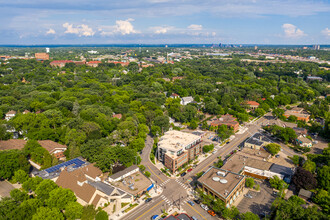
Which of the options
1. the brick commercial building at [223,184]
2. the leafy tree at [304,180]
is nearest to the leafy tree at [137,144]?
the brick commercial building at [223,184]

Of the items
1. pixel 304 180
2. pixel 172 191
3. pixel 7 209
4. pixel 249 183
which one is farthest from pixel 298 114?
pixel 7 209

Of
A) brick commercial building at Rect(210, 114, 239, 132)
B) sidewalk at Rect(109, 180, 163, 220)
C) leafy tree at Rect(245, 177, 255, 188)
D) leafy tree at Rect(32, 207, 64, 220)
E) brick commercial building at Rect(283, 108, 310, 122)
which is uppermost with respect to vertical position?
brick commercial building at Rect(283, 108, 310, 122)

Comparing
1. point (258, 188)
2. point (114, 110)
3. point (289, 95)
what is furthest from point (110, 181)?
point (289, 95)

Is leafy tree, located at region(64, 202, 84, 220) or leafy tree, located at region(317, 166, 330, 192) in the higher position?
leafy tree, located at region(317, 166, 330, 192)

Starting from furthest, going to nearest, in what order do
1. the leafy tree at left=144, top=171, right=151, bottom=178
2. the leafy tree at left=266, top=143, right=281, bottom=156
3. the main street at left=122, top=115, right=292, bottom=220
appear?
the leafy tree at left=266, top=143, right=281, bottom=156 → the leafy tree at left=144, top=171, right=151, bottom=178 → the main street at left=122, top=115, right=292, bottom=220

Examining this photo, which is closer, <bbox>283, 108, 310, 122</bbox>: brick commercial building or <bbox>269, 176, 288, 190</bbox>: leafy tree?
<bbox>269, 176, 288, 190</bbox>: leafy tree

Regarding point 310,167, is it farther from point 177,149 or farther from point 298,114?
point 298,114

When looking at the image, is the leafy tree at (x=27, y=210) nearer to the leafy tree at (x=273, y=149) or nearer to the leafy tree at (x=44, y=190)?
the leafy tree at (x=44, y=190)

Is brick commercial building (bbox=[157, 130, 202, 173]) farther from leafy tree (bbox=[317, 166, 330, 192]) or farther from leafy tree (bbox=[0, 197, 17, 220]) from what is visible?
leafy tree (bbox=[0, 197, 17, 220])

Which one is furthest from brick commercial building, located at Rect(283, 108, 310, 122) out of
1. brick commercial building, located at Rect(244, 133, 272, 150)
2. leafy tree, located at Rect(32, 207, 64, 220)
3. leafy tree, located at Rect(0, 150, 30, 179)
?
leafy tree, located at Rect(0, 150, 30, 179)
